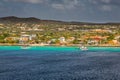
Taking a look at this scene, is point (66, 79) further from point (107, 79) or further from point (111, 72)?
point (111, 72)

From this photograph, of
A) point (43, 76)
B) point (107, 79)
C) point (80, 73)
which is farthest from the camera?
point (80, 73)

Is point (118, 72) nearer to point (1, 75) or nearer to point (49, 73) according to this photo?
point (49, 73)

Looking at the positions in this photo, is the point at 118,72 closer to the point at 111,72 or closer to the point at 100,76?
the point at 111,72

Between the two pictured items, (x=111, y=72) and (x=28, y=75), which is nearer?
(x=28, y=75)

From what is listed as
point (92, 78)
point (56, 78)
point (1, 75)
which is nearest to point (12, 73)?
point (1, 75)

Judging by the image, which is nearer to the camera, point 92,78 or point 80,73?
point 92,78

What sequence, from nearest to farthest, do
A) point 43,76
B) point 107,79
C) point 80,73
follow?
1. point 107,79
2. point 43,76
3. point 80,73

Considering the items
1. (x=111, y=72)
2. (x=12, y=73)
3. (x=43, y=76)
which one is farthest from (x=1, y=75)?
(x=111, y=72)
